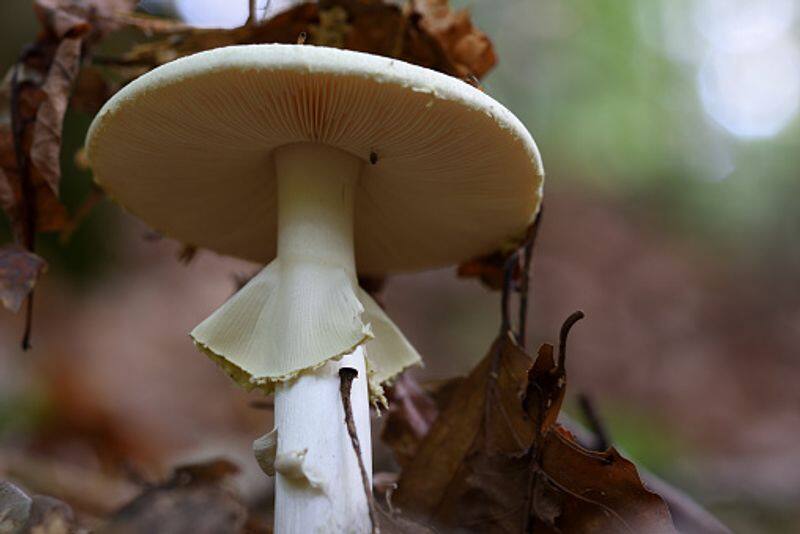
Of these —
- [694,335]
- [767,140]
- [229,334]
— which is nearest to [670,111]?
[767,140]

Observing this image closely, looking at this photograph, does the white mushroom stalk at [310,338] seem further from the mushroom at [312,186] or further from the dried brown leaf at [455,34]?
the dried brown leaf at [455,34]

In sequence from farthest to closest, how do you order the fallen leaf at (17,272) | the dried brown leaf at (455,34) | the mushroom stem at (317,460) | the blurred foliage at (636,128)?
the blurred foliage at (636,128) < the dried brown leaf at (455,34) < the fallen leaf at (17,272) < the mushroom stem at (317,460)

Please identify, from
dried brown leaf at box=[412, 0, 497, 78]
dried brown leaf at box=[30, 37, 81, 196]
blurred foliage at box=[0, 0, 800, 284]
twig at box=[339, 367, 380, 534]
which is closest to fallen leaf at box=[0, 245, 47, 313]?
dried brown leaf at box=[30, 37, 81, 196]

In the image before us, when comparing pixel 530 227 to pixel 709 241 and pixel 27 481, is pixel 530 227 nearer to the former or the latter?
pixel 27 481

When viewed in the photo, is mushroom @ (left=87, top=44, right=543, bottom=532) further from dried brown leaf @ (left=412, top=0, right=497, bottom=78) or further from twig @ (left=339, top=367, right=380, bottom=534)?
dried brown leaf @ (left=412, top=0, right=497, bottom=78)

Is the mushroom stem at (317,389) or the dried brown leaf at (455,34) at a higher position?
the dried brown leaf at (455,34)

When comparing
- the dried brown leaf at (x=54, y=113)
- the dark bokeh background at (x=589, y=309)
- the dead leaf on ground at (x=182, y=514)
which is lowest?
the dark bokeh background at (x=589, y=309)

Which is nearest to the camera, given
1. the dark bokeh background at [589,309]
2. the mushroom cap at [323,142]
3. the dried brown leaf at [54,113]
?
the mushroom cap at [323,142]

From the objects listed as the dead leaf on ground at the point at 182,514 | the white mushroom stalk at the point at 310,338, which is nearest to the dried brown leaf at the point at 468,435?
the white mushroom stalk at the point at 310,338
